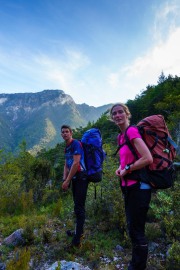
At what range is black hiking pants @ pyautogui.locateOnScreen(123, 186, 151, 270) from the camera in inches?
99.3

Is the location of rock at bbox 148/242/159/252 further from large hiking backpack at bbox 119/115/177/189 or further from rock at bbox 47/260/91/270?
large hiking backpack at bbox 119/115/177/189

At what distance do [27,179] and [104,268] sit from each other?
6054mm

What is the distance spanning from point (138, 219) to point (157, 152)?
2.68 feet

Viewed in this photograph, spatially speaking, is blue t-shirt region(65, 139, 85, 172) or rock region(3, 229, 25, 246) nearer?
blue t-shirt region(65, 139, 85, 172)

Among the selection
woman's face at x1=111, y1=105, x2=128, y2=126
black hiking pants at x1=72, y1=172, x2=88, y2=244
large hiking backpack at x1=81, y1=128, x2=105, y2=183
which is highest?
woman's face at x1=111, y1=105, x2=128, y2=126

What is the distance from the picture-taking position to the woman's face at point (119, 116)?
2822mm

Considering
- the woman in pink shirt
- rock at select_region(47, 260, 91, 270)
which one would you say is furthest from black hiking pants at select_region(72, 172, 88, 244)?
the woman in pink shirt

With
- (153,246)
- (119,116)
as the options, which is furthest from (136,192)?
(153,246)

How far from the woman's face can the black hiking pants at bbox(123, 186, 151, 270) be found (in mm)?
832

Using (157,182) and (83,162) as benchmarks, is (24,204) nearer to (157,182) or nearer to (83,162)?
(83,162)

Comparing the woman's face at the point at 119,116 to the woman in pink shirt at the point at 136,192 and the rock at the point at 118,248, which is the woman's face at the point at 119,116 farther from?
the rock at the point at 118,248

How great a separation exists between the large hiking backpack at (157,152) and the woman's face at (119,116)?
0.79ft

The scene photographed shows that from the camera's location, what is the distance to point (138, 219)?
2572mm

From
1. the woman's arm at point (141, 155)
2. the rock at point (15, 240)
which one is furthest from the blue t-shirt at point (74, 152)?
the rock at point (15, 240)
